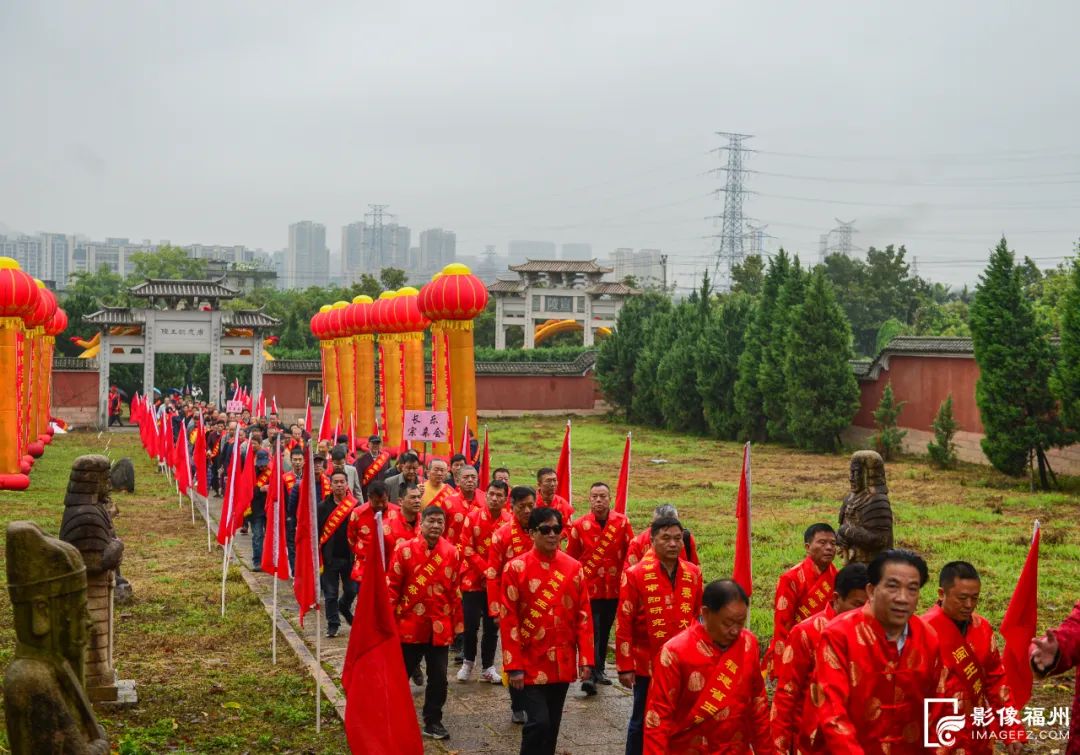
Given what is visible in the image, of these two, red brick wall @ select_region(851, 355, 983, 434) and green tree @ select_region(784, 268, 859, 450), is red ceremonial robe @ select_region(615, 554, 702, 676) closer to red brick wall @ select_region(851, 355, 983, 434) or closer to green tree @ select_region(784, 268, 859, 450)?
red brick wall @ select_region(851, 355, 983, 434)

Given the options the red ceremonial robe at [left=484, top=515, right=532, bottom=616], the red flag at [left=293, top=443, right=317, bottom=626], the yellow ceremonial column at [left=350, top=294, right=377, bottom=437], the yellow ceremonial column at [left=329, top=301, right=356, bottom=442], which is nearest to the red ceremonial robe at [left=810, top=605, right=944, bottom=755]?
the red ceremonial robe at [left=484, top=515, right=532, bottom=616]

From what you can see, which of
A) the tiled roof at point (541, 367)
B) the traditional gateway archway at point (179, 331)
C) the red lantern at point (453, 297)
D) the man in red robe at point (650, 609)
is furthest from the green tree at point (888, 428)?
the man in red robe at point (650, 609)

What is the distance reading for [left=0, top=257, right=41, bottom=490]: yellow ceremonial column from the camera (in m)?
21.2

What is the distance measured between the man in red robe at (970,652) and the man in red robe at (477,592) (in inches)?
156

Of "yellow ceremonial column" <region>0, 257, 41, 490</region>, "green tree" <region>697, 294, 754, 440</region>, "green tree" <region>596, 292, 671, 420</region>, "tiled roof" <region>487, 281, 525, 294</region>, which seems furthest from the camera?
"tiled roof" <region>487, 281, 525, 294</region>

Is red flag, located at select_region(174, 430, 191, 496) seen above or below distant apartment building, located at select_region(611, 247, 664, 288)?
below

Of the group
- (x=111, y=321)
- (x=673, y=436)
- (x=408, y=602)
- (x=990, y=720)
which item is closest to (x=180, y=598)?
(x=408, y=602)

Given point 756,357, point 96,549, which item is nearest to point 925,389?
point 756,357

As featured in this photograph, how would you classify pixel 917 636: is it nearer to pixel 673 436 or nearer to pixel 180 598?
pixel 180 598

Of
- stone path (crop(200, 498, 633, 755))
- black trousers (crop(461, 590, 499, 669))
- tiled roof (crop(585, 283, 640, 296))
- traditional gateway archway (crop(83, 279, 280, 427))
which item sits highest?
tiled roof (crop(585, 283, 640, 296))

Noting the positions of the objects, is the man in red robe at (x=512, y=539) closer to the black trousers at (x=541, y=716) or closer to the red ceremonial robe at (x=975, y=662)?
the black trousers at (x=541, y=716)

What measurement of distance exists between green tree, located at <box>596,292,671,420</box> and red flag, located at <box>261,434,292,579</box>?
27.6 meters

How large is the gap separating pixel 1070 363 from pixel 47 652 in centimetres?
1964

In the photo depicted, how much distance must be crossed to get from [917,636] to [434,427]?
36.4 feet
